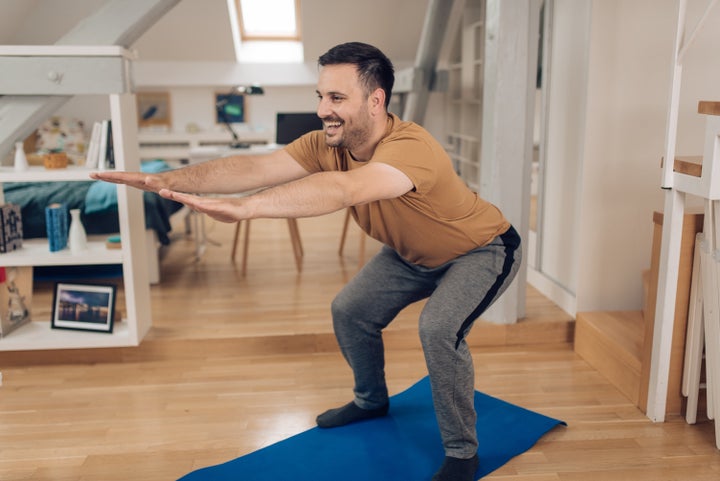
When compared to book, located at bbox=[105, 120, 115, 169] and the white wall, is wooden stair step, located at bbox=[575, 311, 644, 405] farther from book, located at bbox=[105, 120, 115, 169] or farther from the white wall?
book, located at bbox=[105, 120, 115, 169]

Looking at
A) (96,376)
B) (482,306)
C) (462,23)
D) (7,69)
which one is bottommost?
(96,376)

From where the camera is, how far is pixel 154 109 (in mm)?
7887

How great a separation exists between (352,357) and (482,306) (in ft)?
1.79

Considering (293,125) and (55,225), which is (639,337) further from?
(293,125)

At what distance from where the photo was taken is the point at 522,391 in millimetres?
2723

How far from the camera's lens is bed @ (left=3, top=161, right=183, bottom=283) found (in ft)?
12.7

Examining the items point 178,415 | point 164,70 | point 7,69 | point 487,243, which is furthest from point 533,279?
point 164,70

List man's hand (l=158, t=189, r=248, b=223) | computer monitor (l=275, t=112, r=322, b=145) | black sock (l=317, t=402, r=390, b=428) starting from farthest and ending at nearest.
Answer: computer monitor (l=275, t=112, r=322, b=145) < black sock (l=317, t=402, r=390, b=428) < man's hand (l=158, t=189, r=248, b=223)

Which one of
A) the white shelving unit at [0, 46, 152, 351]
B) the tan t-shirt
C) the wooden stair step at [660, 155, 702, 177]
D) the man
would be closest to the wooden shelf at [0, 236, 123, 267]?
the white shelving unit at [0, 46, 152, 351]

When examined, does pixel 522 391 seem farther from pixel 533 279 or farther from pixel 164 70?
pixel 164 70

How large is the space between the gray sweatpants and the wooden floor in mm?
255

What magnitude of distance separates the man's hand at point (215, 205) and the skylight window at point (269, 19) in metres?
6.07

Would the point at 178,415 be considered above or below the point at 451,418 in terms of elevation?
below

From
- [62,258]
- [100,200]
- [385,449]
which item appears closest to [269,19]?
[100,200]
